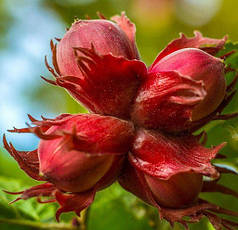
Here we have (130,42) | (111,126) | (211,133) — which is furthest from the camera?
(211,133)

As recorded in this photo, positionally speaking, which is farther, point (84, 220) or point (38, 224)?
point (38, 224)

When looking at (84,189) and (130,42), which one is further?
(130,42)

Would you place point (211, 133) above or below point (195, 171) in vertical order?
below

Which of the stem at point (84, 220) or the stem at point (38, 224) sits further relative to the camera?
the stem at point (38, 224)

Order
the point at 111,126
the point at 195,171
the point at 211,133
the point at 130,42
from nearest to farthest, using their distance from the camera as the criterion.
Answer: the point at 195,171 → the point at 111,126 → the point at 130,42 → the point at 211,133

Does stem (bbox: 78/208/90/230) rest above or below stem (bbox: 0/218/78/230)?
Answer: above

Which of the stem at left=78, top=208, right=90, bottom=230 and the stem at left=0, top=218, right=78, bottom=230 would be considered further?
the stem at left=0, top=218, right=78, bottom=230

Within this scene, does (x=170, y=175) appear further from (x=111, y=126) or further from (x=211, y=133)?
(x=211, y=133)

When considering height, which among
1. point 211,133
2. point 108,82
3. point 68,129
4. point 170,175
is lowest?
point 211,133

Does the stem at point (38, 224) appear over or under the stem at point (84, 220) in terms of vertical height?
under

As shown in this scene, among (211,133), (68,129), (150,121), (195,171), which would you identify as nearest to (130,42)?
(150,121)

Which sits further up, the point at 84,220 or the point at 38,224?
the point at 84,220
